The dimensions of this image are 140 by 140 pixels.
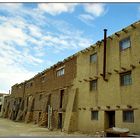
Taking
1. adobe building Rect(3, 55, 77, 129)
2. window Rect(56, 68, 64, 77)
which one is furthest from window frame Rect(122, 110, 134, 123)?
window Rect(56, 68, 64, 77)

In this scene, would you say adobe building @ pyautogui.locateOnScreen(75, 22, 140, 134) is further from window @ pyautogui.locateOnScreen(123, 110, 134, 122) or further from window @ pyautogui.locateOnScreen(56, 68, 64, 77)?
window @ pyautogui.locateOnScreen(56, 68, 64, 77)

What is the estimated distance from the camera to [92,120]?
23.6 m

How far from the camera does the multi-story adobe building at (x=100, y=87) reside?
19.3 m

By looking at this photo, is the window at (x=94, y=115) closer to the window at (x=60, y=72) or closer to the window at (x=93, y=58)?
the window at (x=93, y=58)

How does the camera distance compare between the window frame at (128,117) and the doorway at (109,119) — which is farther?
the doorway at (109,119)

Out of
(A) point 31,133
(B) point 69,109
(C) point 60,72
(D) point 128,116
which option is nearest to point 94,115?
(B) point 69,109

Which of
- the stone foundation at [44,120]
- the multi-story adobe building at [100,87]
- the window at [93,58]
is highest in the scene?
the window at [93,58]

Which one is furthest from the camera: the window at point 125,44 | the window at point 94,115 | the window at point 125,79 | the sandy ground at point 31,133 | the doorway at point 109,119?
the window at point 94,115

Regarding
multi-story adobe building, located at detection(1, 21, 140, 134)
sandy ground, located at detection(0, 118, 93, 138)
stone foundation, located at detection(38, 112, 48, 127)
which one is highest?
multi-story adobe building, located at detection(1, 21, 140, 134)

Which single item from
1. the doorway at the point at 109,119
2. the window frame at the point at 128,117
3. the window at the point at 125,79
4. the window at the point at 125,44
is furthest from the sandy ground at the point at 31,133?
the window at the point at 125,44

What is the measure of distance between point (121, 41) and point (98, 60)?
359 centimetres

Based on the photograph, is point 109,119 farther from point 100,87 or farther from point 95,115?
point 100,87

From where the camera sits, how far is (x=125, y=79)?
2006 cm

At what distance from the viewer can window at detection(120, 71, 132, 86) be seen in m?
19.6
